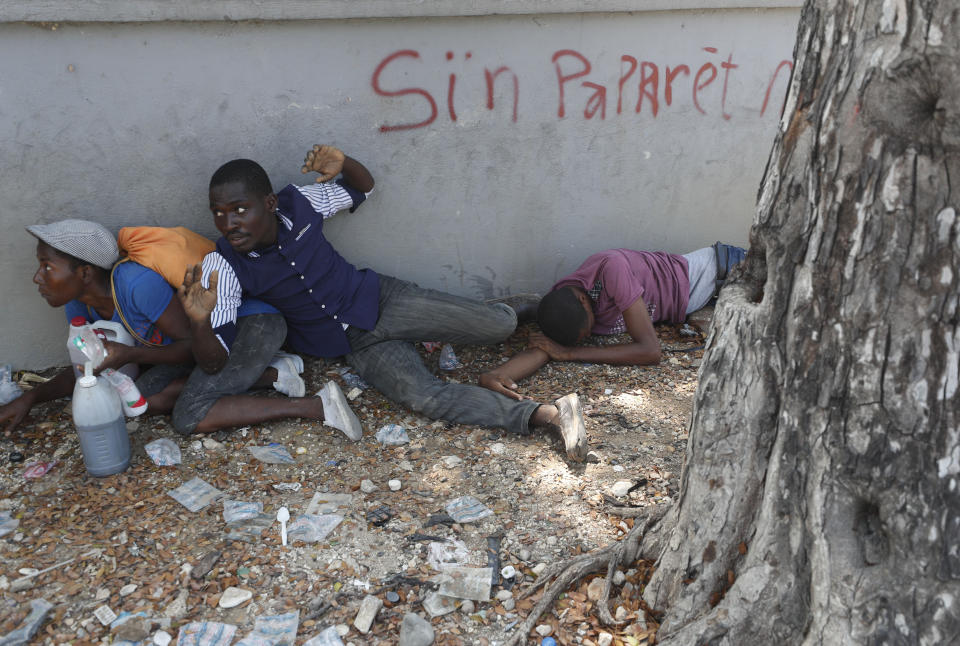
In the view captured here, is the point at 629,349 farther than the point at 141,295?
Yes

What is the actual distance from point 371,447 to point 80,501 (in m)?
1.17

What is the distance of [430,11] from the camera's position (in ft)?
11.7

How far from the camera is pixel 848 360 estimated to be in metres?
1.65

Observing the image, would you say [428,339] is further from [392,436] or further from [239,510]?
[239,510]

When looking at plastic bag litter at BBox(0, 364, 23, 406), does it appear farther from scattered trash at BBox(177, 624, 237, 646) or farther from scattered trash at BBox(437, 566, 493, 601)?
scattered trash at BBox(437, 566, 493, 601)

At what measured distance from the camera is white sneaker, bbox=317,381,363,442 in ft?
11.0

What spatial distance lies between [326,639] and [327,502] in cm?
70

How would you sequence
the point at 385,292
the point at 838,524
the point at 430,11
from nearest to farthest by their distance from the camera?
the point at 838,524
the point at 430,11
the point at 385,292

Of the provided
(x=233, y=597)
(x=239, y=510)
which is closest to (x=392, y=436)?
(x=239, y=510)

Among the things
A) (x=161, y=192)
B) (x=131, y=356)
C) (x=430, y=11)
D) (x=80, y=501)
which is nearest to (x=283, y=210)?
(x=161, y=192)

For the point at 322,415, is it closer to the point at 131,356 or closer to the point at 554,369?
the point at 131,356

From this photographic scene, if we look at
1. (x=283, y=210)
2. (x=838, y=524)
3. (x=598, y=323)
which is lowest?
(x=598, y=323)

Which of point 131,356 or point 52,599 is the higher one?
point 131,356

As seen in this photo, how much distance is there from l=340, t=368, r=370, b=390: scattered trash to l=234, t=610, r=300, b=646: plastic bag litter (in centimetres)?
153
